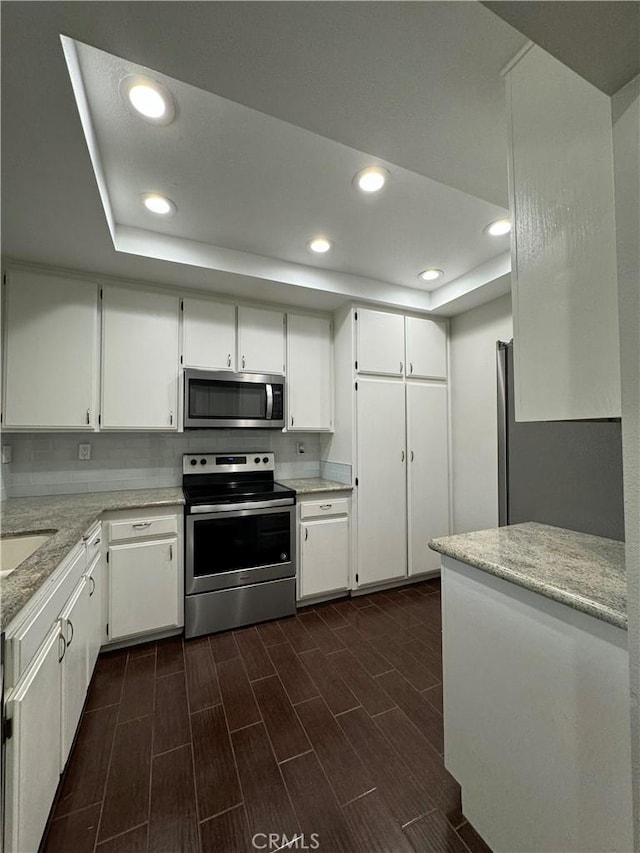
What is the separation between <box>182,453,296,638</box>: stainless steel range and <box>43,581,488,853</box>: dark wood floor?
0.61 feet

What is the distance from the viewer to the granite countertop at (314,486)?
2.59m

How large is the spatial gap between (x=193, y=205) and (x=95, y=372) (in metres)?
1.25

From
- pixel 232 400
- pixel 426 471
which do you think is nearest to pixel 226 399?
pixel 232 400

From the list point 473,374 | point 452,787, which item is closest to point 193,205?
point 473,374

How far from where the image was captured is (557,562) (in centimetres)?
102

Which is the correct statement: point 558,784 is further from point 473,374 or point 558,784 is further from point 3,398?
point 3,398

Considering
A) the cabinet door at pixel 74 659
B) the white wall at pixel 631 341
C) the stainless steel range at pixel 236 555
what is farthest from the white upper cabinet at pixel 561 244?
the stainless steel range at pixel 236 555

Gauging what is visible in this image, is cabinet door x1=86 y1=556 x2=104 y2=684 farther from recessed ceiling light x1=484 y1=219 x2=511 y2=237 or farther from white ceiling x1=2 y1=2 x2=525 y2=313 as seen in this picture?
recessed ceiling light x1=484 y1=219 x2=511 y2=237

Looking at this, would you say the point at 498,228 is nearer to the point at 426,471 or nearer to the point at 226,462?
the point at 426,471

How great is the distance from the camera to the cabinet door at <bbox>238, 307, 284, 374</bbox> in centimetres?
271

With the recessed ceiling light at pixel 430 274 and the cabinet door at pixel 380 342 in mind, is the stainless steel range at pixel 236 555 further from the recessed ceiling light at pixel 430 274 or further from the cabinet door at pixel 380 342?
the recessed ceiling light at pixel 430 274

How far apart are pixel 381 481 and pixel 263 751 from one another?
1848 mm

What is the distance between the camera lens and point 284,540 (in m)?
2.52

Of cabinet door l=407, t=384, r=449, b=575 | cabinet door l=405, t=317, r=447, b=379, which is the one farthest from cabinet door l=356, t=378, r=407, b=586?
cabinet door l=405, t=317, r=447, b=379
